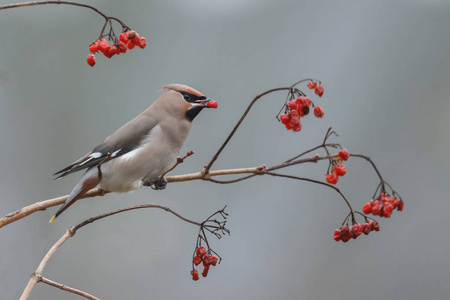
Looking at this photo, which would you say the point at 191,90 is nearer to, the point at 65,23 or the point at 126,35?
the point at 126,35

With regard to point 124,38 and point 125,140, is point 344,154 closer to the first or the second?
point 124,38

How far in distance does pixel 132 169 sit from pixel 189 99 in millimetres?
278

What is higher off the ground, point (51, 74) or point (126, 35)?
point (51, 74)

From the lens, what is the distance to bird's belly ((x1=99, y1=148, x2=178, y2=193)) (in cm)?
189

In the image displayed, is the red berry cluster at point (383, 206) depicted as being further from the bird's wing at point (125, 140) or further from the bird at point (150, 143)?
the bird's wing at point (125, 140)

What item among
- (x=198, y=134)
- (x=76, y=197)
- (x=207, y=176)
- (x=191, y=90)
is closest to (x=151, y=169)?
(x=191, y=90)

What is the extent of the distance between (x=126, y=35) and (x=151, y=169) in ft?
1.93

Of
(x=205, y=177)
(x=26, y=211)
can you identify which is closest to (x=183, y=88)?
(x=205, y=177)

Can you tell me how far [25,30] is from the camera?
424cm

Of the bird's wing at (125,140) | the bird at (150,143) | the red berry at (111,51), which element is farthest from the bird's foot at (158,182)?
the red berry at (111,51)

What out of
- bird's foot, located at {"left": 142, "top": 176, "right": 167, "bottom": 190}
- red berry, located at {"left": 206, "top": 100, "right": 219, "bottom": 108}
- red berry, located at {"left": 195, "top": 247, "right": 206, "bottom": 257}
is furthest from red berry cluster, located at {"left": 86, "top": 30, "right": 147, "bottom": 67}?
red berry, located at {"left": 195, "top": 247, "right": 206, "bottom": 257}

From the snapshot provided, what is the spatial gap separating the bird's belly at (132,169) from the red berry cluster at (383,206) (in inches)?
28.6

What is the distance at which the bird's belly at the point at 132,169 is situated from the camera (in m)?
1.89

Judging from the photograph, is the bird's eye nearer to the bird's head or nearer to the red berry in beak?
the bird's head
